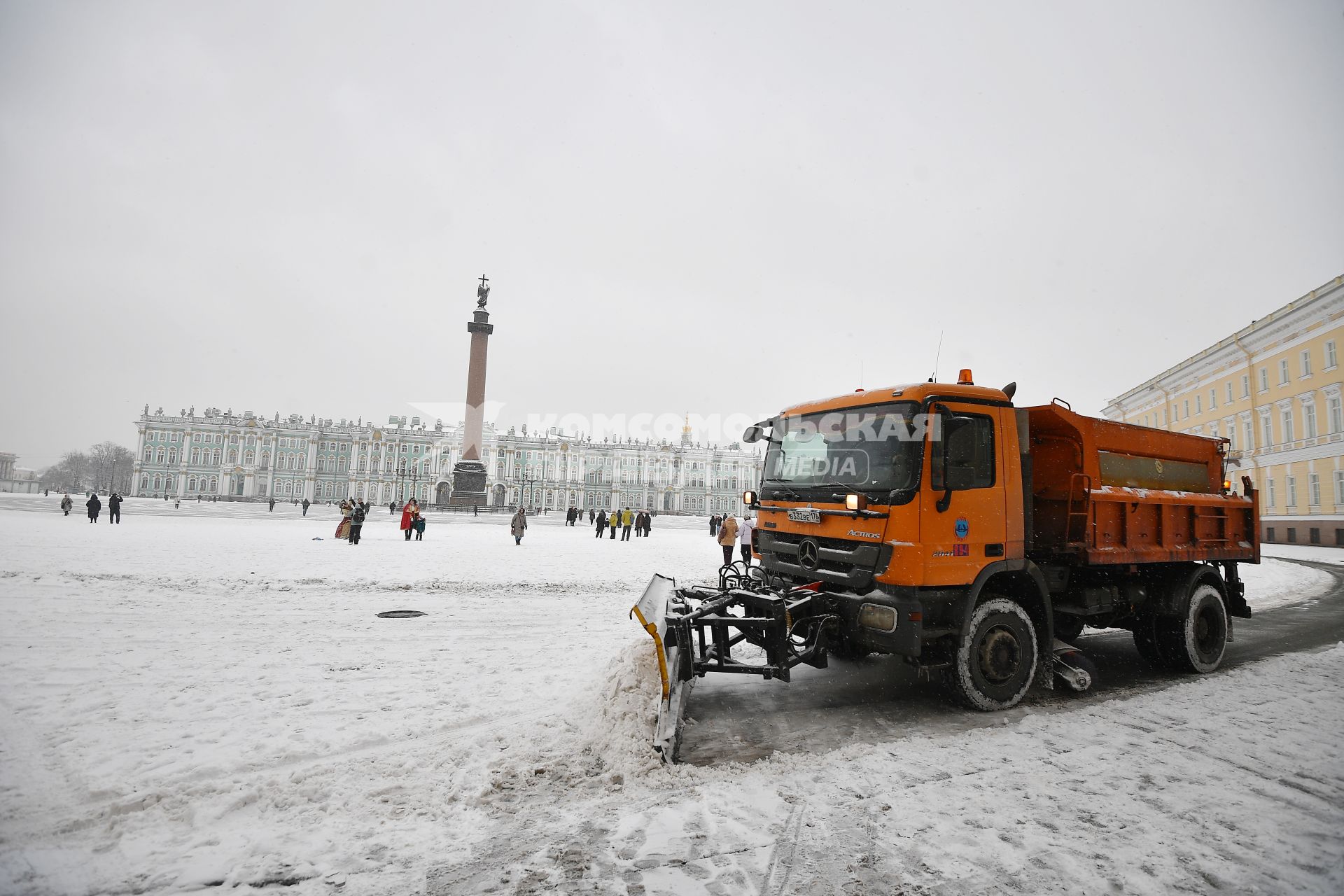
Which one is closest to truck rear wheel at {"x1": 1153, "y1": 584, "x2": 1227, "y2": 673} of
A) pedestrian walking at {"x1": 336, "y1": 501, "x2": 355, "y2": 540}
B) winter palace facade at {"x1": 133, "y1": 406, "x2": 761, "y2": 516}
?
pedestrian walking at {"x1": 336, "y1": 501, "x2": 355, "y2": 540}

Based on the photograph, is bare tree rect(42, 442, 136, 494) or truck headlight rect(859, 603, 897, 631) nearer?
truck headlight rect(859, 603, 897, 631)

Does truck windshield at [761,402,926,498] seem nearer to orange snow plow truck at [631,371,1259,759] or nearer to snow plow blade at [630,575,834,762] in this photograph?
orange snow plow truck at [631,371,1259,759]

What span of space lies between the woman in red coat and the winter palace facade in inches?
2717

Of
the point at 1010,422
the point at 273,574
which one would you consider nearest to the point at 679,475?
the point at 273,574

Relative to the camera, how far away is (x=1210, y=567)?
761 cm

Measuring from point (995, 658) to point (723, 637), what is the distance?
2.65 meters

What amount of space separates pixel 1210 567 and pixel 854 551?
5.65m

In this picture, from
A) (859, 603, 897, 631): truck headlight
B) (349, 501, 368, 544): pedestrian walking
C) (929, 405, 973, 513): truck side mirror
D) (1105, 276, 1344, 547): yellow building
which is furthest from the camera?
(1105, 276, 1344, 547): yellow building

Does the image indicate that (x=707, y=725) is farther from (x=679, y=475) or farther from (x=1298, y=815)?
(x=679, y=475)

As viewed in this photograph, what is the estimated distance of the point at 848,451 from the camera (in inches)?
225

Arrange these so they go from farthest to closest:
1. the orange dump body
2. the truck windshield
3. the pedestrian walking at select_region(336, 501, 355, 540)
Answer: the pedestrian walking at select_region(336, 501, 355, 540)
the orange dump body
the truck windshield

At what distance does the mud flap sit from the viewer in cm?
443

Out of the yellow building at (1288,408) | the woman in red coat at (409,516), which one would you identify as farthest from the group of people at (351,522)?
the yellow building at (1288,408)

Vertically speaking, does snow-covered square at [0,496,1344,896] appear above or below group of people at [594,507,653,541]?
below
